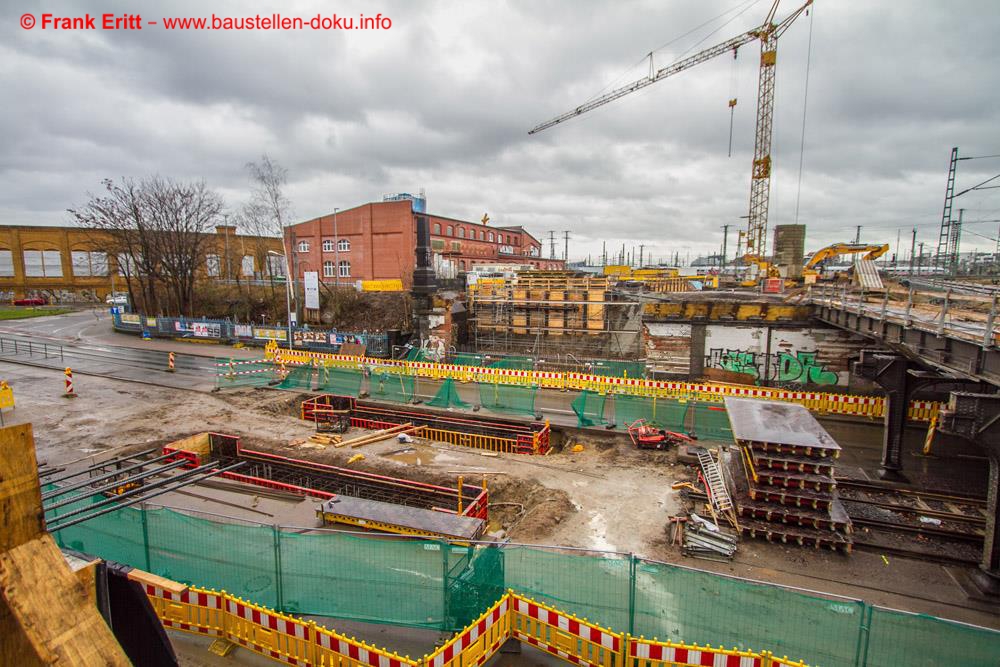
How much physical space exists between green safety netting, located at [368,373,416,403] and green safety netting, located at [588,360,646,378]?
8.07 metres

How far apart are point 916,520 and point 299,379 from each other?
860 inches

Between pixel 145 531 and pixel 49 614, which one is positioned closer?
pixel 49 614

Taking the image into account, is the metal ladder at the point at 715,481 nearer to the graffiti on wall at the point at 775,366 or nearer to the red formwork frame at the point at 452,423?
the red formwork frame at the point at 452,423

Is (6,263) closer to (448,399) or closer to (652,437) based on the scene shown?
(448,399)

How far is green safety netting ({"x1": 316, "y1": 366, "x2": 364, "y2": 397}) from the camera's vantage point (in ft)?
67.2

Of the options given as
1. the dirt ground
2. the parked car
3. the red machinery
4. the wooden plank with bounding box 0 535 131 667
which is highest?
the wooden plank with bounding box 0 535 131 667

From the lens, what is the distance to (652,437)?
1449cm

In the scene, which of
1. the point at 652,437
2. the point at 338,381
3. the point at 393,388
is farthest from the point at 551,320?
the point at 652,437

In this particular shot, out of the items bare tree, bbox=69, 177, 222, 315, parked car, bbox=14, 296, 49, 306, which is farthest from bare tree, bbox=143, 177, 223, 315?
parked car, bbox=14, 296, 49, 306

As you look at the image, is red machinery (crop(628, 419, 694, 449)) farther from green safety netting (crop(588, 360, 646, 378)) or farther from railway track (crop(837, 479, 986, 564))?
green safety netting (crop(588, 360, 646, 378))

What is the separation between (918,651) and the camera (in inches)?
206

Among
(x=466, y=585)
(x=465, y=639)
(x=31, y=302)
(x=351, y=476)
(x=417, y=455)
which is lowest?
(x=417, y=455)

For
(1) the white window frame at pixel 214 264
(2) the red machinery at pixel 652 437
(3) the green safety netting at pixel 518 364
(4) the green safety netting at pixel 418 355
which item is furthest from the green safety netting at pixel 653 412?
(1) the white window frame at pixel 214 264

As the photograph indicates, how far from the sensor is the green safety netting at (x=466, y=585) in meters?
5.73
